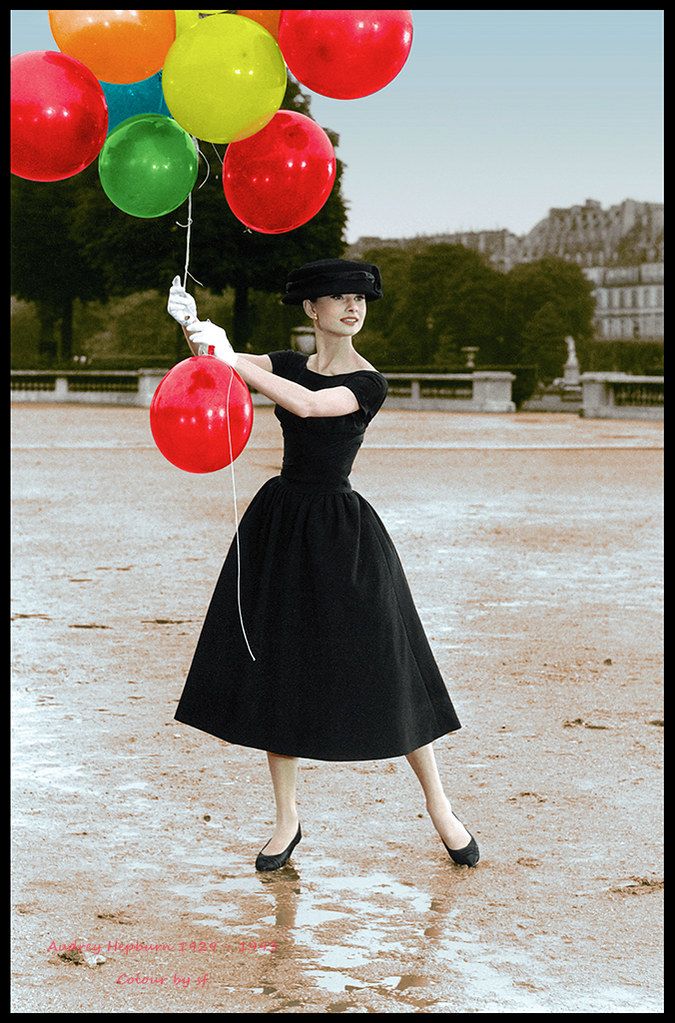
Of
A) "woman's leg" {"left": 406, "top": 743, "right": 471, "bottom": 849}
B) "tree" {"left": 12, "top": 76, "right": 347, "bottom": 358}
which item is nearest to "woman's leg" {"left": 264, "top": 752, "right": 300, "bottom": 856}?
"woman's leg" {"left": 406, "top": 743, "right": 471, "bottom": 849}

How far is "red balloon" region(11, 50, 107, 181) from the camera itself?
401 cm

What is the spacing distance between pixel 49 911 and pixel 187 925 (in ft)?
1.36

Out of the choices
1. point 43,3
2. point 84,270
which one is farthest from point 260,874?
point 84,270

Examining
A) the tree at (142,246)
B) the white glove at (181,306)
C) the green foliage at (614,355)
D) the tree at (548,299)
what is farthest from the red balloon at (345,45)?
the green foliage at (614,355)

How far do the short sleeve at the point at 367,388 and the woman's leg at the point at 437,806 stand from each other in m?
1.07

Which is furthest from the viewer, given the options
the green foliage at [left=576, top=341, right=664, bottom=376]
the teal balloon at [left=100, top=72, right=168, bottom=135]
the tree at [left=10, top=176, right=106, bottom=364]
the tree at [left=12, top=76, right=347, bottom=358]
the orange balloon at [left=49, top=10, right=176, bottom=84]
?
the green foliage at [left=576, top=341, right=664, bottom=376]

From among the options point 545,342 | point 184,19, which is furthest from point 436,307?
point 184,19

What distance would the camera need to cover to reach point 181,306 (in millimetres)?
3959

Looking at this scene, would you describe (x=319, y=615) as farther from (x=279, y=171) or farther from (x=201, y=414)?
(x=279, y=171)

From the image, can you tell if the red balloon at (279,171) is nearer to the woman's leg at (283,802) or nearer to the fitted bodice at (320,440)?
the fitted bodice at (320,440)

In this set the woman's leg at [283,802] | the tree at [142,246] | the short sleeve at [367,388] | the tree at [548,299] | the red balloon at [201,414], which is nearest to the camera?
the red balloon at [201,414]

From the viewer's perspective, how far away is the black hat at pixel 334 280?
168 inches

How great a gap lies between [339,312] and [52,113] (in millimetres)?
1013

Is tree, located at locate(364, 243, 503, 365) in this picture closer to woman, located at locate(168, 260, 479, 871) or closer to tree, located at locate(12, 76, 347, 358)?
tree, located at locate(12, 76, 347, 358)
